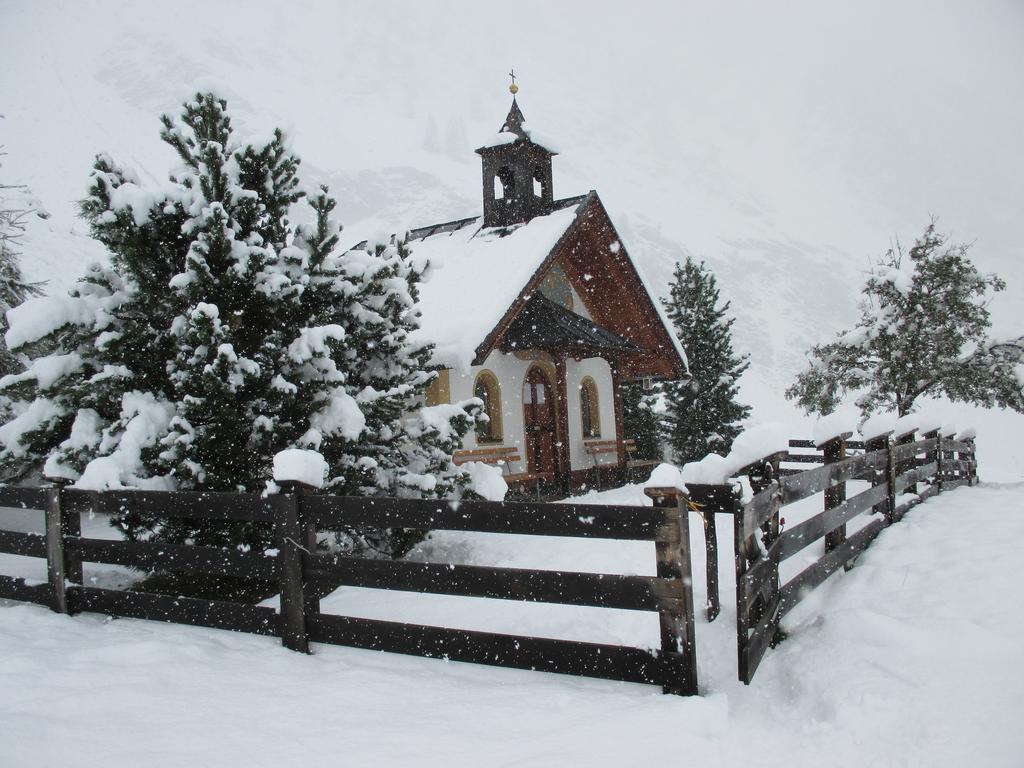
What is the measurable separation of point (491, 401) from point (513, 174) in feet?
19.6

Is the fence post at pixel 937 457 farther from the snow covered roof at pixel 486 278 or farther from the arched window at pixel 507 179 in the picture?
the arched window at pixel 507 179

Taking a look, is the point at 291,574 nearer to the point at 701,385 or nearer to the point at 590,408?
the point at 590,408

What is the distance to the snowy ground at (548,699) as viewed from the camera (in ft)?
10.1

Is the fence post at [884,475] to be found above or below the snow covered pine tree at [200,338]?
below

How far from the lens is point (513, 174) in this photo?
55.0 ft

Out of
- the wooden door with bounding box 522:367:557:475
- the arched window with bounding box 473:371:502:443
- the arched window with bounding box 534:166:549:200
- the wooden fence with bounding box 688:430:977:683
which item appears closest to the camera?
the wooden fence with bounding box 688:430:977:683

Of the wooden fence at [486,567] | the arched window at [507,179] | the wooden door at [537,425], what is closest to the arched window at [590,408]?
the wooden door at [537,425]

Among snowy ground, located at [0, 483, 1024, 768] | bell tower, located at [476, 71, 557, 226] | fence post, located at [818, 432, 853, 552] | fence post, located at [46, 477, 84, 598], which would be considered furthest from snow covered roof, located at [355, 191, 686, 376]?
snowy ground, located at [0, 483, 1024, 768]

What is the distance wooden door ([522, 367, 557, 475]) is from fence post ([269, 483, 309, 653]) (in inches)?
418

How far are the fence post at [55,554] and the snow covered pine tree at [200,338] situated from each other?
456 mm

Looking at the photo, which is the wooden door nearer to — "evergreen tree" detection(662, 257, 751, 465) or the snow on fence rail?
"evergreen tree" detection(662, 257, 751, 465)

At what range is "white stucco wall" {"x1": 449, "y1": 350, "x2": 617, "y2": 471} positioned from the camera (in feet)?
44.5

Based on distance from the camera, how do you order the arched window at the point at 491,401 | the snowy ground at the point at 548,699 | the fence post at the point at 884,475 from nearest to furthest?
the snowy ground at the point at 548,699
the fence post at the point at 884,475
the arched window at the point at 491,401

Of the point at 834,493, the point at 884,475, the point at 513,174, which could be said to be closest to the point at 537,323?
the point at 513,174
